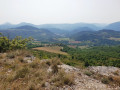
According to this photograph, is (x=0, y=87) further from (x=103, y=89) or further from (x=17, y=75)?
(x=103, y=89)

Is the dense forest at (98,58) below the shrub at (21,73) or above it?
below

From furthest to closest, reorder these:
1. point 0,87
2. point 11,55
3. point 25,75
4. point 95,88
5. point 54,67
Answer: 1. point 11,55
2. point 54,67
3. point 25,75
4. point 95,88
5. point 0,87

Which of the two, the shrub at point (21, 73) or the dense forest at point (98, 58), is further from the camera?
the dense forest at point (98, 58)

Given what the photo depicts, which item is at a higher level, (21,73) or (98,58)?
(21,73)

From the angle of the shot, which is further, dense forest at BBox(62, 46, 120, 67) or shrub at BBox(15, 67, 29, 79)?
dense forest at BBox(62, 46, 120, 67)

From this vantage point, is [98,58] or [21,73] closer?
[21,73]

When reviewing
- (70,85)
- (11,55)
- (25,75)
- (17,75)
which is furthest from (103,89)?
(11,55)

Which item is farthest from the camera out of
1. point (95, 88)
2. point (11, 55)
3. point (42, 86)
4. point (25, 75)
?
point (11, 55)

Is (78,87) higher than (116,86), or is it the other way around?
(78,87)

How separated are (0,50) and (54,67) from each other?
8.61m

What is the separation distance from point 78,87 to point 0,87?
286 cm

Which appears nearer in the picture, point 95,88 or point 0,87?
point 0,87

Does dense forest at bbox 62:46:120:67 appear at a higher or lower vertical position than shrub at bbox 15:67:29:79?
lower

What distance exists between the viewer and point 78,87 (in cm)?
332
